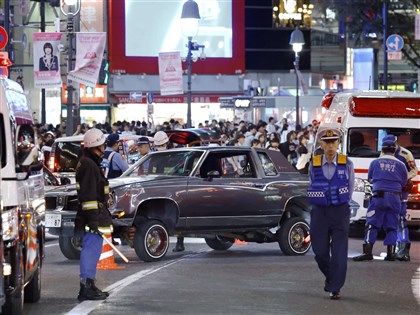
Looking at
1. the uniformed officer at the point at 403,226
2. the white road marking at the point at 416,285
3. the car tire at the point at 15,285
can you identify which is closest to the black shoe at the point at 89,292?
the car tire at the point at 15,285

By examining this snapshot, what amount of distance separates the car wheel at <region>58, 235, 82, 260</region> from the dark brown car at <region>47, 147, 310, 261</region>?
1 centimetres

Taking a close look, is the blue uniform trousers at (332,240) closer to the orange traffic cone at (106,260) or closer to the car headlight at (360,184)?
the orange traffic cone at (106,260)

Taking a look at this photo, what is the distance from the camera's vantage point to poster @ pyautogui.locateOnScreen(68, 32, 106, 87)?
3155cm

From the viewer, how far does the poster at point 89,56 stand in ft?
104

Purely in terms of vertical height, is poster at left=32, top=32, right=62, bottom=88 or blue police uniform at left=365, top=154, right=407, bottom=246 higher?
poster at left=32, top=32, right=62, bottom=88

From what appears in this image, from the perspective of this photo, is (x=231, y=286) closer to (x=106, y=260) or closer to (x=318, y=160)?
(x=318, y=160)

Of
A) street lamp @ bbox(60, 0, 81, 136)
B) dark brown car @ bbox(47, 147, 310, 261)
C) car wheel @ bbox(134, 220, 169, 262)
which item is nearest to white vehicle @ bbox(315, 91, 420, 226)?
dark brown car @ bbox(47, 147, 310, 261)

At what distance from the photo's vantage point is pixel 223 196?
18.1m

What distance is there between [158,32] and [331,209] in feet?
207

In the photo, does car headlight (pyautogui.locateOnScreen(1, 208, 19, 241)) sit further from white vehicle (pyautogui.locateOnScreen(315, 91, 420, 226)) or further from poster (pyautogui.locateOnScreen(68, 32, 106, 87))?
poster (pyautogui.locateOnScreen(68, 32, 106, 87))

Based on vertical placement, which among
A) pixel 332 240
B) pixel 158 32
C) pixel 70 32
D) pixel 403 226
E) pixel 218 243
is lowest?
pixel 218 243

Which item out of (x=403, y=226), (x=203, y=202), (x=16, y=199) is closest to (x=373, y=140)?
(x=403, y=226)

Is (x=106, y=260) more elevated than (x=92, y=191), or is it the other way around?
(x=92, y=191)

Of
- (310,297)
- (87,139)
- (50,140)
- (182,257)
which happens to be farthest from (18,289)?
(50,140)
